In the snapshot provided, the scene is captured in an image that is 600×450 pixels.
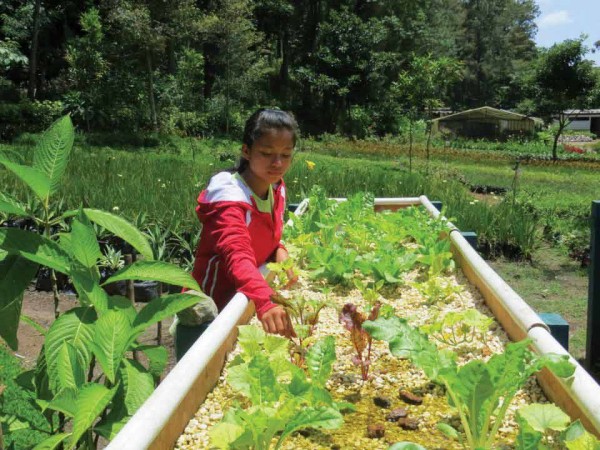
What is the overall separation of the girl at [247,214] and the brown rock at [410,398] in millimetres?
458

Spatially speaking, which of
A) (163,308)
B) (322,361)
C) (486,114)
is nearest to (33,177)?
(163,308)

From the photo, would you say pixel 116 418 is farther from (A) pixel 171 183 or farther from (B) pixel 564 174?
(B) pixel 564 174

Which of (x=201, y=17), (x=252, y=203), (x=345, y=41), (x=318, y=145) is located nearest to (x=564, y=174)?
(x=318, y=145)

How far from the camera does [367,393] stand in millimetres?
1422

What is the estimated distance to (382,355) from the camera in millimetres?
1651

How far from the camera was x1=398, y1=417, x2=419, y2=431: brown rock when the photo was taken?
4.05 feet

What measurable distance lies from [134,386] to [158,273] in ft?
0.67

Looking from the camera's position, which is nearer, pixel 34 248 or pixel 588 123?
pixel 34 248

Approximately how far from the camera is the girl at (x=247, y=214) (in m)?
1.80

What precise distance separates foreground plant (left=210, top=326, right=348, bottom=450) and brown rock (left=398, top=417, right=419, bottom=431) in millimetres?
163

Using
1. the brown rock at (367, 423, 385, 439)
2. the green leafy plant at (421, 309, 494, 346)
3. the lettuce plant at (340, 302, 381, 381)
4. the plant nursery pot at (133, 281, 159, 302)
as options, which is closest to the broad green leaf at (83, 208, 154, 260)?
the brown rock at (367, 423, 385, 439)

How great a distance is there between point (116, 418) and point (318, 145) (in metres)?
24.4

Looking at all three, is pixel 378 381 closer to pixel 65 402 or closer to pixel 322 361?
pixel 322 361

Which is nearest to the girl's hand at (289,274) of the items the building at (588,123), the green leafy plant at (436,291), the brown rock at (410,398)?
the green leafy plant at (436,291)
